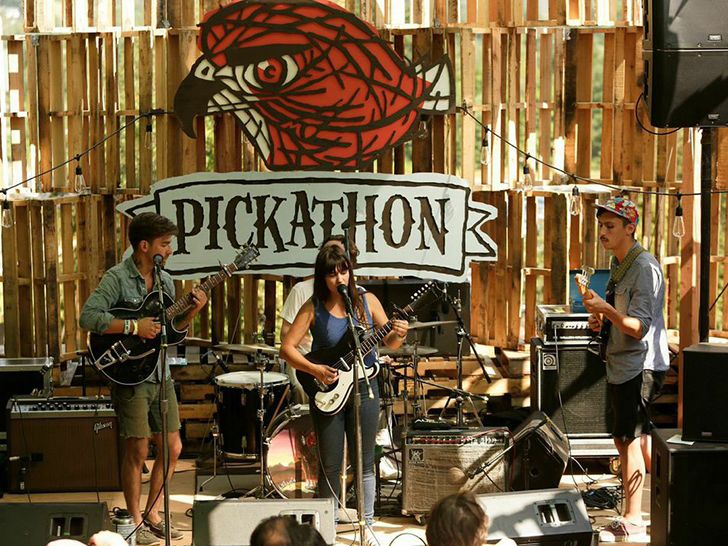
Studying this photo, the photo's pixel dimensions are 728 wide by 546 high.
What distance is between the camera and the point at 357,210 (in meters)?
8.92

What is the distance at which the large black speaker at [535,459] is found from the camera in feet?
Answer: 25.2

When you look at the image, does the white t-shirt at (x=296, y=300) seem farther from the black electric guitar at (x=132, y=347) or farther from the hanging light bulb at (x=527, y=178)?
the hanging light bulb at (x=527, y=178)

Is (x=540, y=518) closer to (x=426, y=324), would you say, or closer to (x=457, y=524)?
(x=457, y=524)

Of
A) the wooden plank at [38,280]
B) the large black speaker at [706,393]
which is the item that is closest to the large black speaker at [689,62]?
the large black speaker at [706,393]

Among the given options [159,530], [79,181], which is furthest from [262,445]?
[79,181]

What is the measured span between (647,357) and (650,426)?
501 millimetres

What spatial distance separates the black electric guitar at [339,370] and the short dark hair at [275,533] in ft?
8.72

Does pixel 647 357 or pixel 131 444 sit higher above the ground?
pixel 647 357

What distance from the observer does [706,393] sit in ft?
20.8

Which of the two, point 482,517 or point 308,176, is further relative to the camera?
point 308,176

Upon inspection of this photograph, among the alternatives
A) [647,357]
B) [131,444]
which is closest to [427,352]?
[647,357]

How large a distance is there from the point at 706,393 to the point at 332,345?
2.06m

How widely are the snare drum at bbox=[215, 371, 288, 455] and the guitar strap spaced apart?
2.30 metres

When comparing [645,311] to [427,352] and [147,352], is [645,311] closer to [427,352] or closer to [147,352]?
[427,352]
